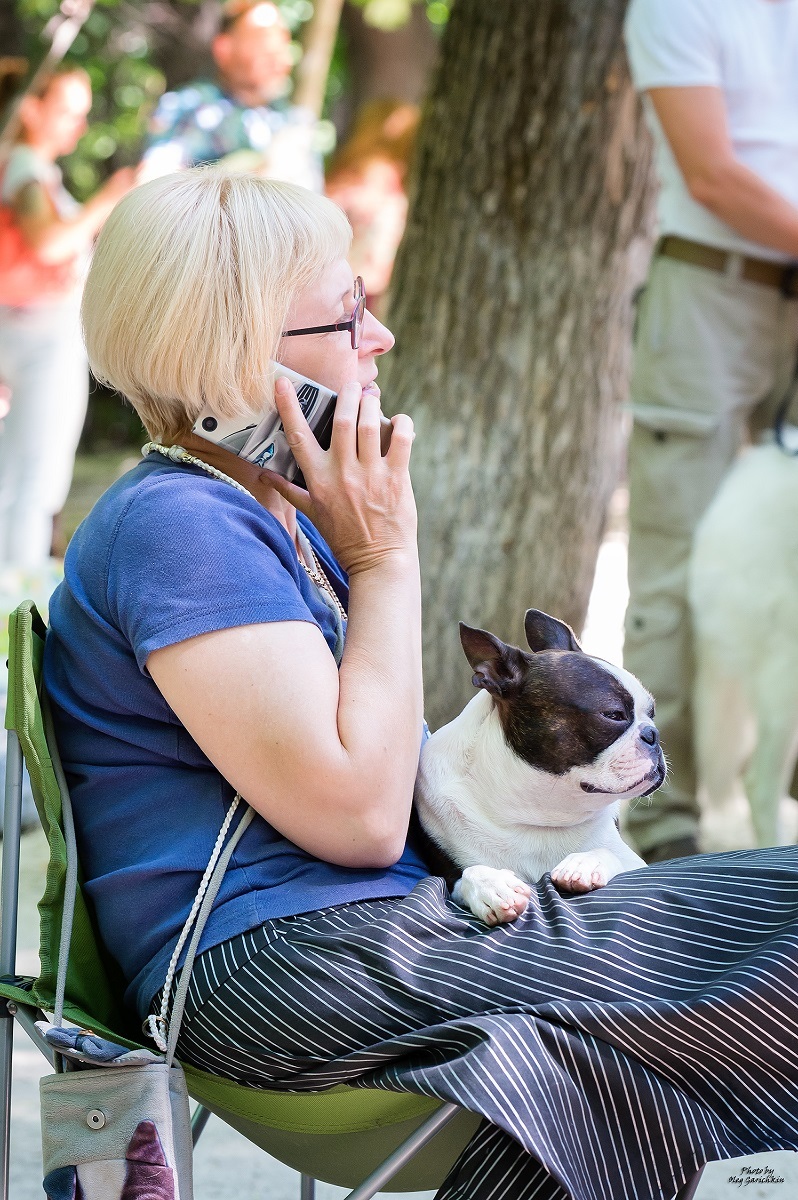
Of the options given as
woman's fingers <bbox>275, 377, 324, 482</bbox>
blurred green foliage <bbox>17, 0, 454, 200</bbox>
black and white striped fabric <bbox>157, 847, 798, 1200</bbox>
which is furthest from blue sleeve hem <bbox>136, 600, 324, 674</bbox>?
blurred green foliage <bbox>17, 0, 454, 200</bbox>

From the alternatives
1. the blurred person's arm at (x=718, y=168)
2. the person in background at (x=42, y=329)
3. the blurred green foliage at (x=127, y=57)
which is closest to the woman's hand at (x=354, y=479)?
the blurred person's arm at (x=718, y=168)

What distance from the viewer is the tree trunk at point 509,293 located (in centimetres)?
439

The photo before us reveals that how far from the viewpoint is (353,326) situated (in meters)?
1.87

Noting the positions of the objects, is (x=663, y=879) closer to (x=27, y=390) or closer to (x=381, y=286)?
(x=27, y=390)

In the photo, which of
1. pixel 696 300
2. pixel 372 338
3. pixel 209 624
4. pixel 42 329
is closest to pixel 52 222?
pixel 42 329

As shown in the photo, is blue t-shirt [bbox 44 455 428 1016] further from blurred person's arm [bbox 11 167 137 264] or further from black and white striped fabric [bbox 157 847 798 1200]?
blurred person's arm [bbox 11 167 137 264]

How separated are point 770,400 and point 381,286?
279 inches

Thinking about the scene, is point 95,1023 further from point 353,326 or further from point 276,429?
point 353,326

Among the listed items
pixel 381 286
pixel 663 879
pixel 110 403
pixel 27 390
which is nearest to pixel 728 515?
pixel 663 879

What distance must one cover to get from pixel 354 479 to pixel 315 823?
1.54ft

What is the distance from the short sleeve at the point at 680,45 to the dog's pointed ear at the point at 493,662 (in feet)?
7.70

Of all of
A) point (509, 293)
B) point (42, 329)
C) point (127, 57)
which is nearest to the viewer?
point (509, 293)

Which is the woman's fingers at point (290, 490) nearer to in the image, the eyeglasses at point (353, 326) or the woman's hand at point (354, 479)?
the woman's hand at point (354, 479)

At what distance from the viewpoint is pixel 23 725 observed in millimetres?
1647
